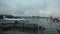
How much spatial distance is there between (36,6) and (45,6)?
0.37m

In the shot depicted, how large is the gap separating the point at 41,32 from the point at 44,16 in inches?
25.9

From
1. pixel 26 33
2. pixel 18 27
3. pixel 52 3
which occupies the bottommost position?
pixel 26 33

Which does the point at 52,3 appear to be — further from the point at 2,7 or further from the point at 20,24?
the point at 2,7

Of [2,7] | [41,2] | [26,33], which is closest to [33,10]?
[41,2]

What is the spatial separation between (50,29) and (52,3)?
3.43ft

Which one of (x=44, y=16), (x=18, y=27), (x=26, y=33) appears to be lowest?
(x=26, y=33)

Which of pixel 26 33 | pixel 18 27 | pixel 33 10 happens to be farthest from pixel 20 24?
pixel 33 10

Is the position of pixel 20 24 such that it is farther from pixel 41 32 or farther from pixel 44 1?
pixel 44 1

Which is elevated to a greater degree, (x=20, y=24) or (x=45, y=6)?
(x=45, y=6)

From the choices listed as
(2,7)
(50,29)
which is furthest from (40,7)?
(2,7)

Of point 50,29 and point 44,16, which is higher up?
point 44,16

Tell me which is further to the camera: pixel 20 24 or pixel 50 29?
pixel 20 24

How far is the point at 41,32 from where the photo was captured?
3027 millimetres

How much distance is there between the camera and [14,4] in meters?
3.11
